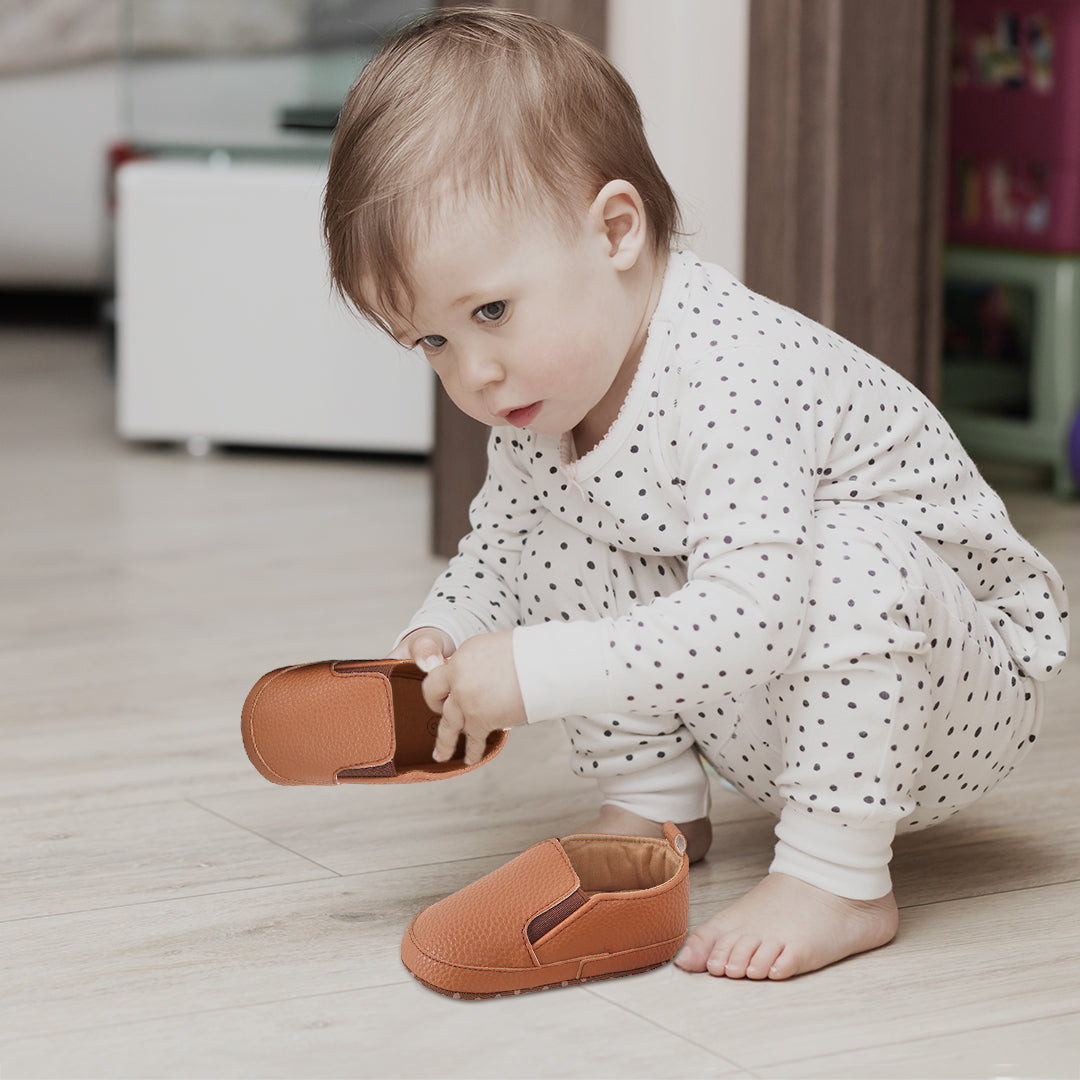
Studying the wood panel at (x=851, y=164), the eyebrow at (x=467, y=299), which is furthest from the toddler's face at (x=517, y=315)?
the wood panel at (x=851, y=164)

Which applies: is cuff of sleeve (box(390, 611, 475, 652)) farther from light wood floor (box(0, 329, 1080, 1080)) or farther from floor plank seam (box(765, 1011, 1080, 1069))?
floor plank seam (box(765, 1011, 1080, 1069))

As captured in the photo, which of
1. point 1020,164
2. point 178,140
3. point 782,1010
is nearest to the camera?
point 782,1010

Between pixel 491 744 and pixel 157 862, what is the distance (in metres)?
0.23

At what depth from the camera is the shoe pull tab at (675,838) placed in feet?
2.77

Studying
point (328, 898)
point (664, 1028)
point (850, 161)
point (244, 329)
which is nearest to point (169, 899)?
point (328, 898)

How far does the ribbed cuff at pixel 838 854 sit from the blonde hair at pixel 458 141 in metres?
0.32

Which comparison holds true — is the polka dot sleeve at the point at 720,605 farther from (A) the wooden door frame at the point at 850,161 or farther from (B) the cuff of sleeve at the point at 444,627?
(A) the wooden door frame at the point at 850,161

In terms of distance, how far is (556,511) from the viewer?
3.12 ft

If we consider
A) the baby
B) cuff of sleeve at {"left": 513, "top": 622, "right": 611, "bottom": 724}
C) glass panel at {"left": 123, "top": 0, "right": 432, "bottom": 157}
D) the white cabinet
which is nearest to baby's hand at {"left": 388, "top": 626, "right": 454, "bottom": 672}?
the baby

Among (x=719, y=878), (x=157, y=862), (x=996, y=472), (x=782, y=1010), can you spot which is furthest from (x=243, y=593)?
(x=996, y=472)

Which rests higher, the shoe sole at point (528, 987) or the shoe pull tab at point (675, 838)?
the shoe pull tab at point (675, 838)

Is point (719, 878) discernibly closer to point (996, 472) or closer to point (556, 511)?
point (556, 511)

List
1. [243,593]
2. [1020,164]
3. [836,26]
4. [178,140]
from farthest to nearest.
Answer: [178,140]
[1020,164]
[243,593]
[836,26]

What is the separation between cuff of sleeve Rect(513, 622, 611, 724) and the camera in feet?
2.58
